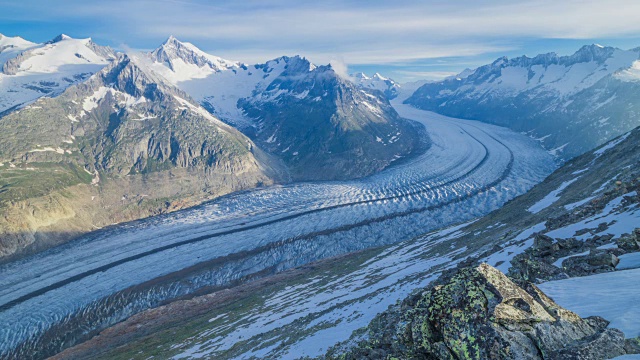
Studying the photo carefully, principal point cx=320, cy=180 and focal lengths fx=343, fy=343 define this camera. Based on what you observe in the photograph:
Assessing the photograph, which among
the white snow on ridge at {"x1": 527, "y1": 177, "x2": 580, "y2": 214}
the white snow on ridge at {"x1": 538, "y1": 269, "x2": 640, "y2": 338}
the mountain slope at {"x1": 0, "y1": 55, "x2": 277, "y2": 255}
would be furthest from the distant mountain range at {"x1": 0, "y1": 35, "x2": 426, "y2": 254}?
the white snow on ridge at {"x1": 538, "y1": 269, "x2": 640, "y2": 338}

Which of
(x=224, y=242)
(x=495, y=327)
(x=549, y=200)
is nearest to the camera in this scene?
(x=495, y=327)

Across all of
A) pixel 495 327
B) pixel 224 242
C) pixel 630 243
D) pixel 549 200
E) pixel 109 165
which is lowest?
pixel 224 242

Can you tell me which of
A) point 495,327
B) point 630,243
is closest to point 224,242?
point 630,243

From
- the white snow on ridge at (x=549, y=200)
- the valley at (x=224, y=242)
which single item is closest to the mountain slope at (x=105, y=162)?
the valley at (x=224, y=242)

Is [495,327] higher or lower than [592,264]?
higher

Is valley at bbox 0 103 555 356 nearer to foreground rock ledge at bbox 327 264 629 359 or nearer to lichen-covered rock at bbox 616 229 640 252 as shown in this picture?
foreground rock ledge at bbox 327 264 629 359

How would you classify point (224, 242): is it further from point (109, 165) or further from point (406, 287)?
point (109, 165)

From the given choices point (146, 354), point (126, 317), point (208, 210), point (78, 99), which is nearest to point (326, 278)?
point (146, 354)
